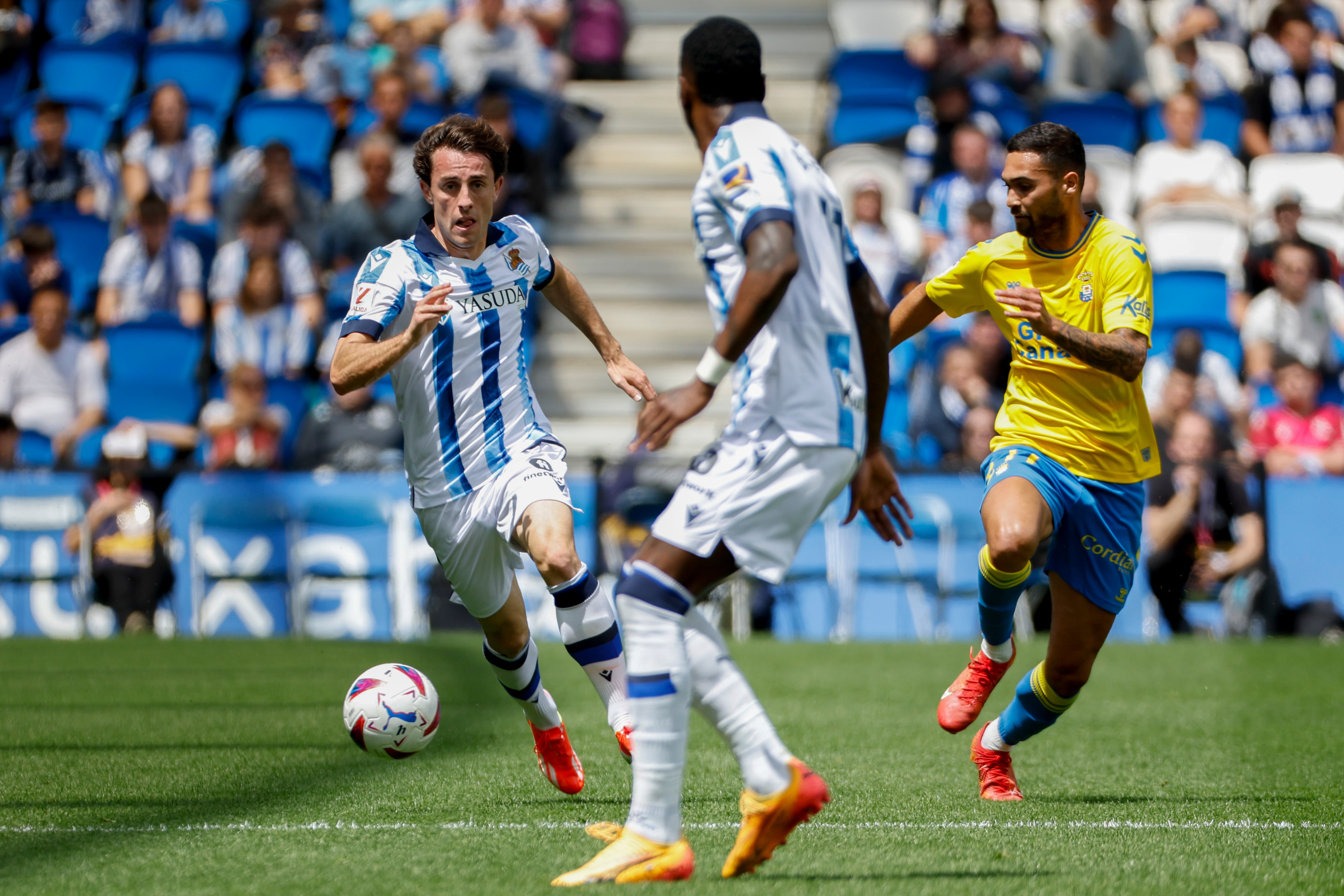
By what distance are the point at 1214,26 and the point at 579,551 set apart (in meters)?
10.2

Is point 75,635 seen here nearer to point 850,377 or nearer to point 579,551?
point 579,551

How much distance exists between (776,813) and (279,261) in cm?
1124

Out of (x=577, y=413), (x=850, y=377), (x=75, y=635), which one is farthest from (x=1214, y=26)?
(x=850, y=377)

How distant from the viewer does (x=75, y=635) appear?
40.8ft

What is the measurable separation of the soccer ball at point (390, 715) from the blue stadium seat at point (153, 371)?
8954mm

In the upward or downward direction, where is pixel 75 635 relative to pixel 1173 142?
downward

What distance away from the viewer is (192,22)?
682 inches

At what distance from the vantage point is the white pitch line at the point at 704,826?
4.90 m

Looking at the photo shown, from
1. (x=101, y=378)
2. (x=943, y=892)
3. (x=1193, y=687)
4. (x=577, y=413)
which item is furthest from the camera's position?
(x=577, y=413)

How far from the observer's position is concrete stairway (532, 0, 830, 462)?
15258 mm

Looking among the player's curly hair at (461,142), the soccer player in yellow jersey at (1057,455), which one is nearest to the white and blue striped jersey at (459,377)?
the player's curly hair at (461,142)

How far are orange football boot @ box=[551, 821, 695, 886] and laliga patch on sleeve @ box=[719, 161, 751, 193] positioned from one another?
170 centimetres

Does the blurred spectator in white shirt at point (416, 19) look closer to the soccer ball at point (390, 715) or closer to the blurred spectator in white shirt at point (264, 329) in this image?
the blurred spectator in white shirt at point (264, 329)

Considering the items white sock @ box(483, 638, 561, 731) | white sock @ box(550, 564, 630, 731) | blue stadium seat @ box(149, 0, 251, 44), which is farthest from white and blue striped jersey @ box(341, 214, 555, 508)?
blue stadium seat @ box(149, 0, 251, 44)
